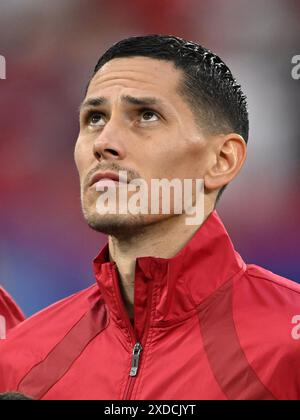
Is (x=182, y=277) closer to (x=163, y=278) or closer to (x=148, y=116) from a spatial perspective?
(x=163, y=278)

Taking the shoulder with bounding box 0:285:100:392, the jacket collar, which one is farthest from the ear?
the shoulder with bounding box 0:285:100:392

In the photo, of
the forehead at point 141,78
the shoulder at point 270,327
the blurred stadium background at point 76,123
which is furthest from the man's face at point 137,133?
the blurred stadium background at point 76,123

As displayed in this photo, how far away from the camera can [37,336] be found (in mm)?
1884

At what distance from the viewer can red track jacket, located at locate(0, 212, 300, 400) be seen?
154cm

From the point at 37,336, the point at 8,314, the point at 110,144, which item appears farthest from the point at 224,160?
the point at 8,314

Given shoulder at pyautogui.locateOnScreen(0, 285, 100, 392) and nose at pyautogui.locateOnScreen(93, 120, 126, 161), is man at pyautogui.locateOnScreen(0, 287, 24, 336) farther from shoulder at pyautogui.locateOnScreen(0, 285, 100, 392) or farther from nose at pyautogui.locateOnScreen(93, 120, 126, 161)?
nose at pyautogui.locateOnScreen(93, 120, 126, 161)

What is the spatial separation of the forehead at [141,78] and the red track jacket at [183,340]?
1.07 feet

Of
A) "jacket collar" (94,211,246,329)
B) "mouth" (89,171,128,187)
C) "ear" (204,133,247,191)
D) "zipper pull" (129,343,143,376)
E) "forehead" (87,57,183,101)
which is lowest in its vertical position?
"zipper pull" (129,343,143,376)

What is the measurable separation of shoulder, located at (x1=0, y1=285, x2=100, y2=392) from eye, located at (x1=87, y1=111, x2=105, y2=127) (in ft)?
1.48

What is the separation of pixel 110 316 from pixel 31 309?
1.62 meters

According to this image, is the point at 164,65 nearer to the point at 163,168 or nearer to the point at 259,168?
the point at 163,168

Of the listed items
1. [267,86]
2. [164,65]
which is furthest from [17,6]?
[164,65]

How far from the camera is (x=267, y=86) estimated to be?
3.16m

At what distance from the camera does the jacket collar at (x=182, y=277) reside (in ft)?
5.41
